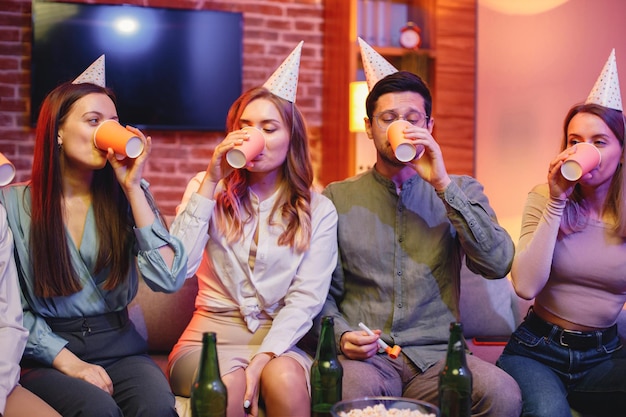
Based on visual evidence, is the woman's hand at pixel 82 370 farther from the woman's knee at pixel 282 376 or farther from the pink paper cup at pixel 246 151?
the pink paper cup at pixel 246 151

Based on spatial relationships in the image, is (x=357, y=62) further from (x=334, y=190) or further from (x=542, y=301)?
(x=542, y=301)

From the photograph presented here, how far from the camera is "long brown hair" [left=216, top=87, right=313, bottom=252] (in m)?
2.22

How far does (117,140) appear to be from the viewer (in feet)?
6.31

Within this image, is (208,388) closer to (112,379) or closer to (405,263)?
(112,379)

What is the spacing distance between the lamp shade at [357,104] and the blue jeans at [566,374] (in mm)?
2246

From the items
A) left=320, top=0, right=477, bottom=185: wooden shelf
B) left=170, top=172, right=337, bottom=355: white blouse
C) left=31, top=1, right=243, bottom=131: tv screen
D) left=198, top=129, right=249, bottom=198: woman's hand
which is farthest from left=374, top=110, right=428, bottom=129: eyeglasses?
left=31, top=1, right=243, bottom=131: tv screen

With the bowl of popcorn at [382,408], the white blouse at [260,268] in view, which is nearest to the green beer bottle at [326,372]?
the bowl of popcorn at [382,408]

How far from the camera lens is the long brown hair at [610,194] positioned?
7.18ft

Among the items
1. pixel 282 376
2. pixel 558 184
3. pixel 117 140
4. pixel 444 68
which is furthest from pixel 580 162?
pixel 444 68

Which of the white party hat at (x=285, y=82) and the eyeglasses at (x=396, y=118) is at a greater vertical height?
the white party hat at (x=285, y=82)

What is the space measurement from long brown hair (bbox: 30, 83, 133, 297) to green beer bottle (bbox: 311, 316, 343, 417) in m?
0.70

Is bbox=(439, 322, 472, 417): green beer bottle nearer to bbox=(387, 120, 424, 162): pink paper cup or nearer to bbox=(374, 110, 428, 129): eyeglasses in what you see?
bbox=(387, 120, 424, 162): pink paper cup

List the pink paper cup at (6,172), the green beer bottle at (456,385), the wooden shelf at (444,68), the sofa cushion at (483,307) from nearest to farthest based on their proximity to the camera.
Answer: the green beer bottle at (456,385) → the pink paper cup at (6,172) → the sofa cushion at (483,307) → the wooden shelf at (444,68)

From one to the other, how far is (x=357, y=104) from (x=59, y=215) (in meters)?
2.55
